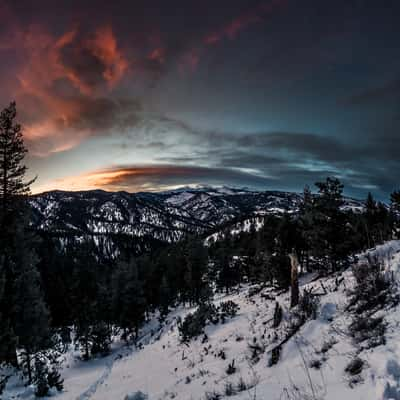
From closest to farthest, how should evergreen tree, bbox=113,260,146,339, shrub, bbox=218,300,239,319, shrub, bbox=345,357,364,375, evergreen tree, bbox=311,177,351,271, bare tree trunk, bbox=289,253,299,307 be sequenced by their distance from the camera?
shrub, bbox=345,357,364,375, bare tree trunk, bbox=289,253,299,307, shrub, bbox=218,300,239,319, evergreen tree, bbox=311,177,351,271, evergreen tree, bbox=113,260,146,339

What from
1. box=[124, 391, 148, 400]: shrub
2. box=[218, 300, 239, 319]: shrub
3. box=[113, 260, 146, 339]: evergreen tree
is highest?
box=[124, 391, 148, 400]: shrub

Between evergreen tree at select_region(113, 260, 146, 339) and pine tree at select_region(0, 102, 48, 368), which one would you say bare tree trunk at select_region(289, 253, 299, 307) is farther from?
evergreen tree at select_region(113, 260, 146, 339)

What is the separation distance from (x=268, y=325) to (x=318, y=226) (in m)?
16.7

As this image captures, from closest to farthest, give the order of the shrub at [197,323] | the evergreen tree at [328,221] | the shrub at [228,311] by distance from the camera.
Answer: the shrub at [197,323] → the shrub at [228,311] → the evergreen tree at [328,221]

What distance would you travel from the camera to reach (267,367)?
716cm

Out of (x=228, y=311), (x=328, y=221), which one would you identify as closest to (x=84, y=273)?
(x=228, y=311)

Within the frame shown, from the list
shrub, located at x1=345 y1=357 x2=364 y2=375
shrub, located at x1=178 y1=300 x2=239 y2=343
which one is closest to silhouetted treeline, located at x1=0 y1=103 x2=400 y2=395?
shrub, located at x1=178 y1=300 x2=239 y2=343

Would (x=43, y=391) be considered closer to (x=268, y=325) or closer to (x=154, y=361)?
(x=154, y=361)

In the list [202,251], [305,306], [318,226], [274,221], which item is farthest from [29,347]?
[202,251]

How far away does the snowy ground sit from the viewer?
178 inches

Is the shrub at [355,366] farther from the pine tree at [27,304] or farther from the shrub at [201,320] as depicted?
the pine tree at [27,304]

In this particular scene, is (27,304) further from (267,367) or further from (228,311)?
(267,367)

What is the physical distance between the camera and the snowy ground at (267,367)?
4.52 m

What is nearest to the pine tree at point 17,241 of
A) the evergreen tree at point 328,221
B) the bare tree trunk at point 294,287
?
the bare tree trunk at point 294,287
